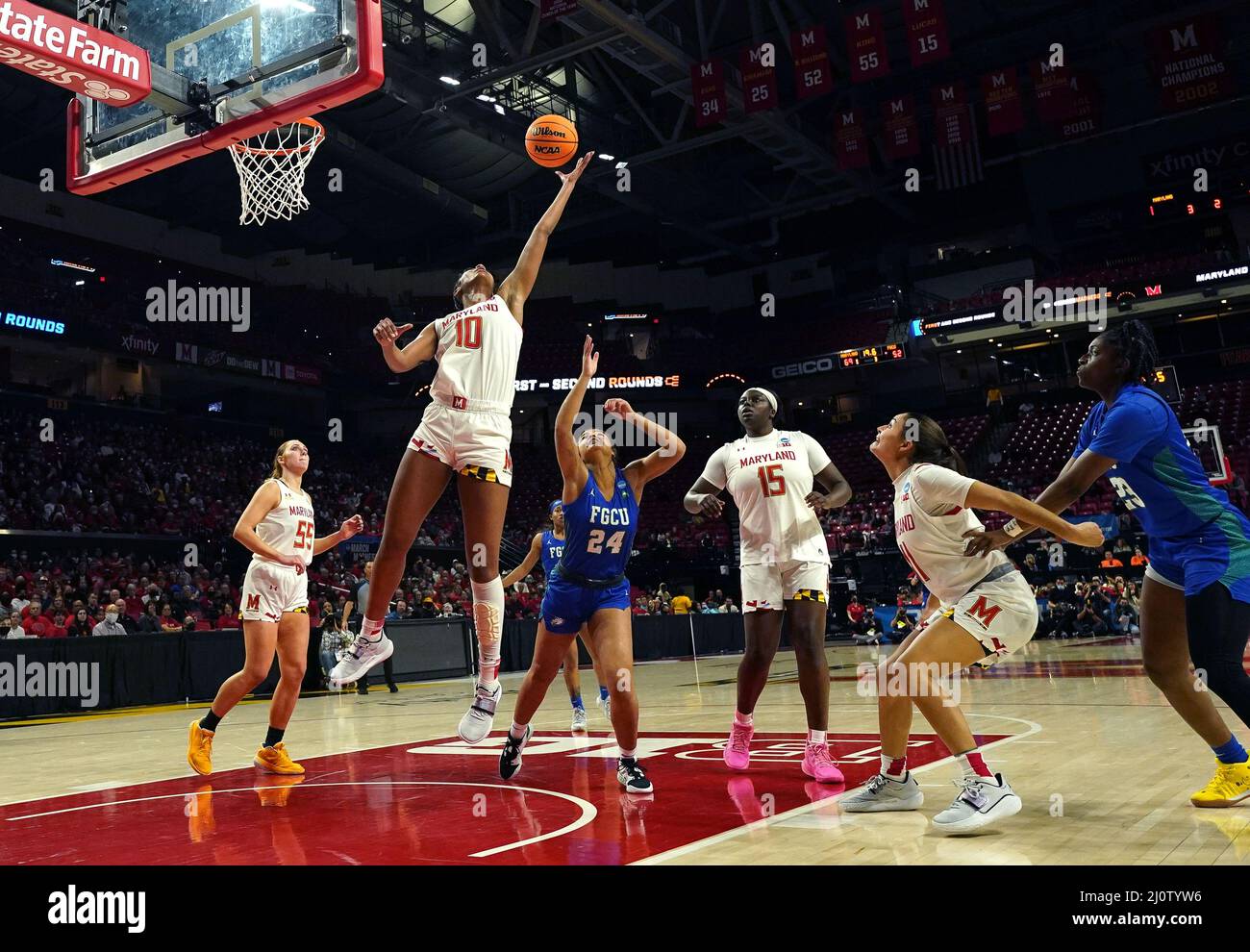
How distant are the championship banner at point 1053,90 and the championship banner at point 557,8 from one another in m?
10.0

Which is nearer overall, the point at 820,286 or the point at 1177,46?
the point at 1177,46

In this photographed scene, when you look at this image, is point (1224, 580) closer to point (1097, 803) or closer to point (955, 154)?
point (1097, 803)

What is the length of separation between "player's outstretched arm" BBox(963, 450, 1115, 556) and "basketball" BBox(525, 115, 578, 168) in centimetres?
527

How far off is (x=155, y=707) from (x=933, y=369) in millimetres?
30136

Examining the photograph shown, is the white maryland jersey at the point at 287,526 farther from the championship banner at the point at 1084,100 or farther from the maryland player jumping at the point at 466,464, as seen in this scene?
the championship banner at the point at 1084,100

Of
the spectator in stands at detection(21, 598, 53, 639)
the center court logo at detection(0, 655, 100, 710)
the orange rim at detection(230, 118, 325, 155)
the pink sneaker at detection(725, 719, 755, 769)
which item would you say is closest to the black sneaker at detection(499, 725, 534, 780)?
the pink sneaker at detection(725, 719, 755, 769)

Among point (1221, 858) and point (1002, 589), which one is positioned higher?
point (1002, 589)

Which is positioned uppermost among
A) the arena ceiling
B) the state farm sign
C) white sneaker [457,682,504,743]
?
the arena ceiling

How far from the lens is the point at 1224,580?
4.30 meters

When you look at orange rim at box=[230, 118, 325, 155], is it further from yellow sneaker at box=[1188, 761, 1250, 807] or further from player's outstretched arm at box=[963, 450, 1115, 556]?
yellow sneaker at box=[1188, 761, 1250, 807]

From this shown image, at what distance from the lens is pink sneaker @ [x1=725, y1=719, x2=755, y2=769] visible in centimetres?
624

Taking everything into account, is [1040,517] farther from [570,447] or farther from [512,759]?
[512,759]

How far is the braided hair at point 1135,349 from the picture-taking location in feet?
15.4
